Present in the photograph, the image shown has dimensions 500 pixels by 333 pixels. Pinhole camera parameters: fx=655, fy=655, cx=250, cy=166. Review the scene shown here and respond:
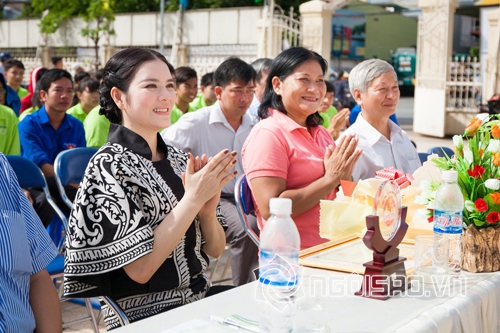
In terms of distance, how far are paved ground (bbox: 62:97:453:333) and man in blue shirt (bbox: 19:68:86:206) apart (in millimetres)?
1310

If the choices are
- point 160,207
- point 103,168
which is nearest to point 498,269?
point 160,207

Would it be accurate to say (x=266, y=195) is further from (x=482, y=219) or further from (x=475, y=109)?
(x=475, y=109)

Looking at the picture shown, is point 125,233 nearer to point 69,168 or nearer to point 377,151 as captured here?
point 377,151

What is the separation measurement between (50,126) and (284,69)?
262cm

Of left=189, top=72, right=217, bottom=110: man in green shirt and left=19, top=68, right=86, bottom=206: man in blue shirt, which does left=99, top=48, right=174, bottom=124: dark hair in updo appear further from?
left=189, top=72, right=217, bottom=110: man in green shirt

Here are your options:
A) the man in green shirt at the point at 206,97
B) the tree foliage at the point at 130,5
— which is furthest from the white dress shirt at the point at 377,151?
the tree foliage at the point at 130,5

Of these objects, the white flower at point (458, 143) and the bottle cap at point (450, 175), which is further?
the white flower at point (458, 143)

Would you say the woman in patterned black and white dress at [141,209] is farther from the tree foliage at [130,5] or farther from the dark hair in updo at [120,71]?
the tree foliage at [130,5]

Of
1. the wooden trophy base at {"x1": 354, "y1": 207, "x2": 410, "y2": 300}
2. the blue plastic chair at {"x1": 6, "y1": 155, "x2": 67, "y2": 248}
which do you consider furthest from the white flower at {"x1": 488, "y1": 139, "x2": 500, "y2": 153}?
the blue plastic chair at {"x1": 6, "y1": 155, "x2": 67, "y2": 248}

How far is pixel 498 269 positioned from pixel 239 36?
18.7 m

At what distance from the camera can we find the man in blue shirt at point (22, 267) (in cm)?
176

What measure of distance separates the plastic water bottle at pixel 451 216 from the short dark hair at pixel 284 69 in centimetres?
116

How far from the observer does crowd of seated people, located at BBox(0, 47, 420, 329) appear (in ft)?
6.58

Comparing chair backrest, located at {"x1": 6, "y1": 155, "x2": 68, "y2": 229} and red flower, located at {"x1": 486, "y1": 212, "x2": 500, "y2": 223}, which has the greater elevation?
red flower, located at {"x1": 486, "y1": 212, "x2": 500, "y2": 223}
